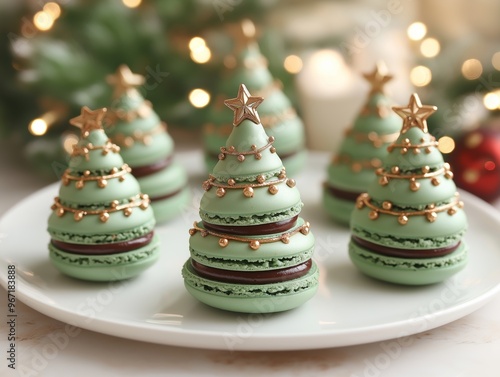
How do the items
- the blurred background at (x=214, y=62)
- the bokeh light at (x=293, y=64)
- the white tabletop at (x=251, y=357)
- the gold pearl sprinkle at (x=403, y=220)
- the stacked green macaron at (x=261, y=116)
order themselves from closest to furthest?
the white tabletop at (x=251, y=357) → the gold pearl sprinkle at (x=403, y=220) → the stacked green macaron at (x=261, y=116) → the blurred background at (x=214, y=62) → the bokeh light at (x=293, y=64)

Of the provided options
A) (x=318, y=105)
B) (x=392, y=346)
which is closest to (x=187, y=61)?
(x=318, y=105)

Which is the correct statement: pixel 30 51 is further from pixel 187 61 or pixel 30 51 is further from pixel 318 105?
pixel 318 105

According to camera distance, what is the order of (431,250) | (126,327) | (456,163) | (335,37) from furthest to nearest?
(335,37) → (456,163) → (431,250) → (126,327)

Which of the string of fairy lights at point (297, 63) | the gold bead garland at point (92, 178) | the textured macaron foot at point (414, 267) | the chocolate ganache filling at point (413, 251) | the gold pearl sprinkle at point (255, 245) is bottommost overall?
the textured macaron foot at point (414, 267)

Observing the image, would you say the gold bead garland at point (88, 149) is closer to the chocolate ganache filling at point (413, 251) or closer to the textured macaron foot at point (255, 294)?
the textured macaron foot at point (255, 294)

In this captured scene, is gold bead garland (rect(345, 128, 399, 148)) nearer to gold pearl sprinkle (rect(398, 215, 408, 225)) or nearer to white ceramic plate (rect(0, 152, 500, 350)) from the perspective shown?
white ceramic plate (rect(0, 152, 500, 350))

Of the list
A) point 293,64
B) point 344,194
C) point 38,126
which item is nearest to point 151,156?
point 344,194

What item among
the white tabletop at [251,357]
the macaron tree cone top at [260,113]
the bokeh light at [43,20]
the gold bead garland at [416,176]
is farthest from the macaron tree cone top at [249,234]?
the bokeh light at [43,20]
